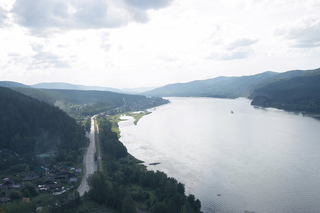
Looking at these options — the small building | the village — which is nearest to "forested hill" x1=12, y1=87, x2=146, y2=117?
the village

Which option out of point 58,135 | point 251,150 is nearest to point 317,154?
point 251,150

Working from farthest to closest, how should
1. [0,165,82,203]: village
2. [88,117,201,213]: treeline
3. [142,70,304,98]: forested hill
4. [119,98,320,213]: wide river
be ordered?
[142,70,304,98]: forested hill
[119,98,320,213]: wide river
[0,165,82,203]: village
[88,117,201,213]: treeline

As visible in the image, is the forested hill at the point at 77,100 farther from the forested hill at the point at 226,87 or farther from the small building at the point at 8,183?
the forested hill at the point at 226,87

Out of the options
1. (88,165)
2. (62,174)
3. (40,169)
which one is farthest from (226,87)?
(62,174)

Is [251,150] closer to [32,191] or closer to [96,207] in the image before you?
[96,207]

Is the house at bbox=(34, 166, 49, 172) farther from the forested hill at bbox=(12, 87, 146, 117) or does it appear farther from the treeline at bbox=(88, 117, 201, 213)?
the forested hill at bbox=(12, 87, 146, 117)

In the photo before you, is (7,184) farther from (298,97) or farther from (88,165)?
(298,97)
